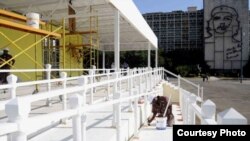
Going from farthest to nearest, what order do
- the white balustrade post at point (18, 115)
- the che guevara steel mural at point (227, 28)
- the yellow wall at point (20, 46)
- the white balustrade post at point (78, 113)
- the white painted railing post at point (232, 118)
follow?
the che guevara steel mural at point (227, 28) < the yellow wall at point (20, 46) < the white balustrade post at point (78, 113) < the white painted railing post at point (232, 118) < the white balustrade post at point (18, 115)

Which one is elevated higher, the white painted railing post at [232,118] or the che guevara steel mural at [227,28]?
the che guevara steel mural at [227,28]

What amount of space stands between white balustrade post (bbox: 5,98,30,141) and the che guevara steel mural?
198 ft

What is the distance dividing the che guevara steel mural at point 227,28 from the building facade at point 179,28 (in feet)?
10.3

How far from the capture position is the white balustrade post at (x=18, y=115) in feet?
5.47

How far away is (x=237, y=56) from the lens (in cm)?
5894

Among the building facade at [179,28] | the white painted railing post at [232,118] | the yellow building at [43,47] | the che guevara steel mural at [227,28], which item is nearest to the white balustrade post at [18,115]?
the white painted railing post at [232,118]

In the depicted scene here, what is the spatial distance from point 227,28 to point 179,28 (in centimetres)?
901

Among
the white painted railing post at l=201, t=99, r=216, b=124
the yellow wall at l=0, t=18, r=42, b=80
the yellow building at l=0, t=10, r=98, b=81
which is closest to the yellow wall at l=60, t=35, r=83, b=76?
the yellow building at l=0, t=10, r=98, b=81

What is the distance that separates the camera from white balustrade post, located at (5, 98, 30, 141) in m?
1.67

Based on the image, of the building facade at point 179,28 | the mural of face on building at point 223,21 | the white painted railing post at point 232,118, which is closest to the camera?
the white painted railing post at point 232,118

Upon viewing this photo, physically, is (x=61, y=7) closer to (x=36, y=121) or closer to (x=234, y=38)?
(x=36, y=121)

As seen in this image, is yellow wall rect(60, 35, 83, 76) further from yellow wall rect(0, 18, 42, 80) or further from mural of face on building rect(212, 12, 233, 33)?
mural of face on building rect(212, 12, 233, 33)

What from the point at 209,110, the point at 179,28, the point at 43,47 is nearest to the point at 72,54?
the point at 43,47

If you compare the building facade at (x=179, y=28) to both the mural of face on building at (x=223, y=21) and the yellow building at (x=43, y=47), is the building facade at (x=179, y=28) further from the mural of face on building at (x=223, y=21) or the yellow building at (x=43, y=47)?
the yellow building at (x=43, y=47)
